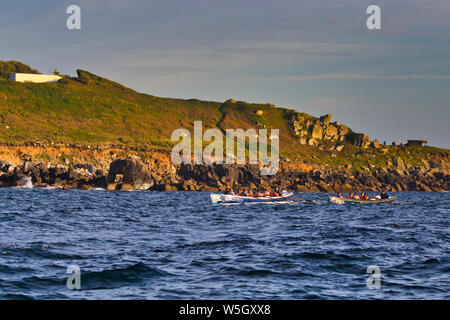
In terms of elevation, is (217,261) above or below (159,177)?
below

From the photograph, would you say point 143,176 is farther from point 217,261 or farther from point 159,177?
point 217,261

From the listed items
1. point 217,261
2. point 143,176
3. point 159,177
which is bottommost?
point 217,261

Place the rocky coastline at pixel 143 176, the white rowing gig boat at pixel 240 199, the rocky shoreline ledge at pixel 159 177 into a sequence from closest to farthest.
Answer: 1. the white rowing gig boat at pixel 240 199
2. the rocky shoreline ledge at pixel 159 177
3. the rocky coastline at pixel 143 176

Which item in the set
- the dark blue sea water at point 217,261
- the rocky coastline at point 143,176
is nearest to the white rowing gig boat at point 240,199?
the dark blue sea water at point 217,261

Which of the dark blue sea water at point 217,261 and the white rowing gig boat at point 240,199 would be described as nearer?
the dark blue sea water at point 217,261

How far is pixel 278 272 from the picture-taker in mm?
21906

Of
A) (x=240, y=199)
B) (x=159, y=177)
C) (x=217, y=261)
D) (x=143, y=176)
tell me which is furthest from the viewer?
(x=159, y=177)

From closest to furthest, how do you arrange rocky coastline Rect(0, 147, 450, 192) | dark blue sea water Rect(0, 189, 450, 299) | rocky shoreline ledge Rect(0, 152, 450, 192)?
dark blue sea water Rect(0, 189, 450, 299)
rocky shoreline ledge Rect(0, 152, 450, 192)
rocky coastline Rect(0, 147, 450, 192)

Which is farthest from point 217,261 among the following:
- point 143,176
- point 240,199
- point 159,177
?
point 159,177

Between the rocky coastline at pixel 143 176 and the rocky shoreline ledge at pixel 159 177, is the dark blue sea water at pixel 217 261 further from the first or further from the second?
the rocky coastline at pixel 143 176

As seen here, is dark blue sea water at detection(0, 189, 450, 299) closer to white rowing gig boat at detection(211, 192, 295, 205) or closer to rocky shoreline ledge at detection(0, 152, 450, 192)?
white rowing gig boat at detection(211, 192, 295, 205)

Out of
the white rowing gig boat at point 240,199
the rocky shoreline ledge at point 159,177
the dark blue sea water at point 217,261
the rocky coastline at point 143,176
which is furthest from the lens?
the rocky coastline at point 143,176

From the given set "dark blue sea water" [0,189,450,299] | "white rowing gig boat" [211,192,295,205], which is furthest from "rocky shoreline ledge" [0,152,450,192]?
"dark blue sea water" [0,189,450,299]

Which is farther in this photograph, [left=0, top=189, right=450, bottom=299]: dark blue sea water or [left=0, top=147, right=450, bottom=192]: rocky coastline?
[left=0, top=147, right=450, bottom=192]: rocky coastline
